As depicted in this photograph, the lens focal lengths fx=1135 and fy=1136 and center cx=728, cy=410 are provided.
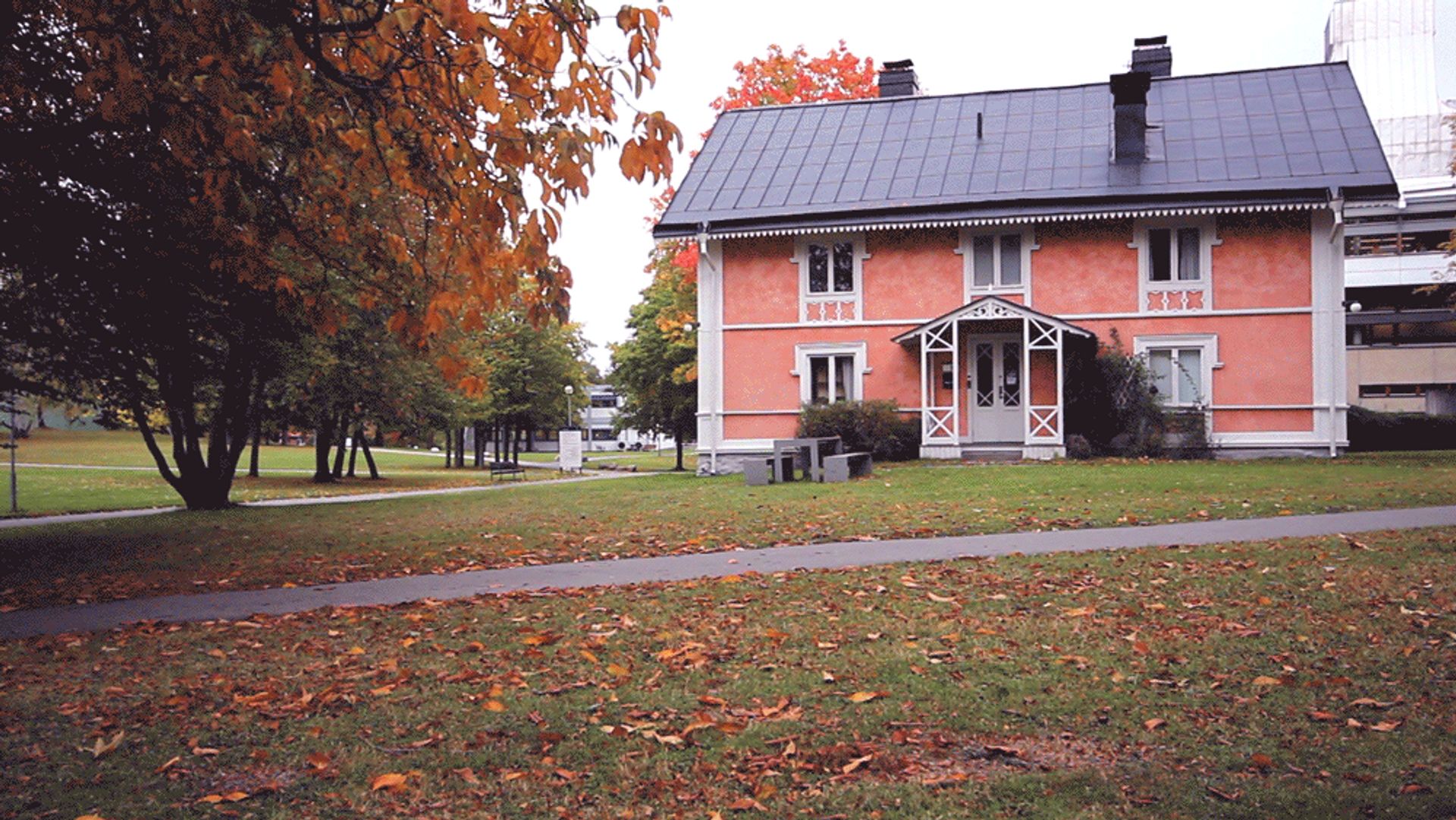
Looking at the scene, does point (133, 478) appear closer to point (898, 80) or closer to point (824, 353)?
point (824, 353)

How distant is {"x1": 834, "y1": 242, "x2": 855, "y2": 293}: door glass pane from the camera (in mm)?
30328

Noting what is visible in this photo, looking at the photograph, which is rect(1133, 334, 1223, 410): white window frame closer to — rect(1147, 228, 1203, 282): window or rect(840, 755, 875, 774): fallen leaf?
rect(1147, 228, 1203, 282): window

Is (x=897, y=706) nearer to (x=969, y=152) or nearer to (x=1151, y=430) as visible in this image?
(x=1151, y=430)

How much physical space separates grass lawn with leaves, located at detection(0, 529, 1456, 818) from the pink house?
20088 mm

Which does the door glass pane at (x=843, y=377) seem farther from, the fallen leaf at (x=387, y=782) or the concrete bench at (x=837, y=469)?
the fallen leaf at (x=387, y=782)

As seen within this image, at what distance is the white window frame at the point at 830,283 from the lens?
99.0ft

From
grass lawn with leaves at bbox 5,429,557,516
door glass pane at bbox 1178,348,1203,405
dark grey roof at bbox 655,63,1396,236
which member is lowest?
grass lawn with leaves at bbox 5,429,557,516

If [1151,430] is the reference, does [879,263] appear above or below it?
above

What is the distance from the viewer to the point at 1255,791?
4.61 meters

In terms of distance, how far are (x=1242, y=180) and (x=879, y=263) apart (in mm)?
8987

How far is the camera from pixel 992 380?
97.9 feet

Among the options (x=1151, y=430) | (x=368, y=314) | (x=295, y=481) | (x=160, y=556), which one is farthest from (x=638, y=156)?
(x=295, y=481)

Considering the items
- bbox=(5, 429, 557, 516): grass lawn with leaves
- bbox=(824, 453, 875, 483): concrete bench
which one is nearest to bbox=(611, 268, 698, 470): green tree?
bbox=(5, 429, 557, 516): grass lawn with leaves

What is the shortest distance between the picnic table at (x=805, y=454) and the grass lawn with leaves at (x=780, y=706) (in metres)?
14.7
